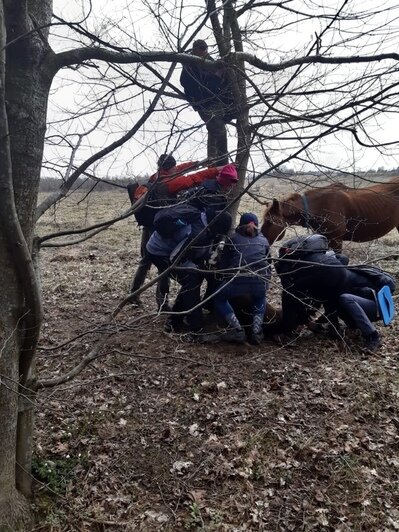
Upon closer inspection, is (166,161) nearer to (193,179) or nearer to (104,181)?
(104,181)

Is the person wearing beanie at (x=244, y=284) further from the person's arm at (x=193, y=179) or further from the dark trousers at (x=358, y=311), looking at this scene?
the dark trousers at (x=358, y=311)

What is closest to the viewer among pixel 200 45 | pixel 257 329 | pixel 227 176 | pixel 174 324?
pixel 200 45

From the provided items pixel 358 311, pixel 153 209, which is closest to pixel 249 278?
pixel 358 311

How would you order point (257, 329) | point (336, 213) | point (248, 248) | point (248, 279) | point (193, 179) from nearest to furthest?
1. point (193, 179)
2. point (248, 248)
3. point (248, 279)
4. point (257, 329)
5. point (336, 213)

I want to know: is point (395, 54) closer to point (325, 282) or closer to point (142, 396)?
point (325, 282)

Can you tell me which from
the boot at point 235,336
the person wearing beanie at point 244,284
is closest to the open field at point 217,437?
the boot at point 235,336

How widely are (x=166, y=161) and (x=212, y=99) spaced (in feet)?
2.85

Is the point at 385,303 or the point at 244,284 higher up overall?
the point at 244,284

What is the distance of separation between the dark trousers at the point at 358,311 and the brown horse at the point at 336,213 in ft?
2.16

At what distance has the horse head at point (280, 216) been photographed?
6211 mm

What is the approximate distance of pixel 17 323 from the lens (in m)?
2.80

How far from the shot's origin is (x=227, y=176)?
427cm

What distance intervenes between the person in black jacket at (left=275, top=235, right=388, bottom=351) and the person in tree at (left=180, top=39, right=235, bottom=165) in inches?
61.5

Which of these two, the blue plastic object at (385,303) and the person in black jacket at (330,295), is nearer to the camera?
the person in black jacket at (330,295)
